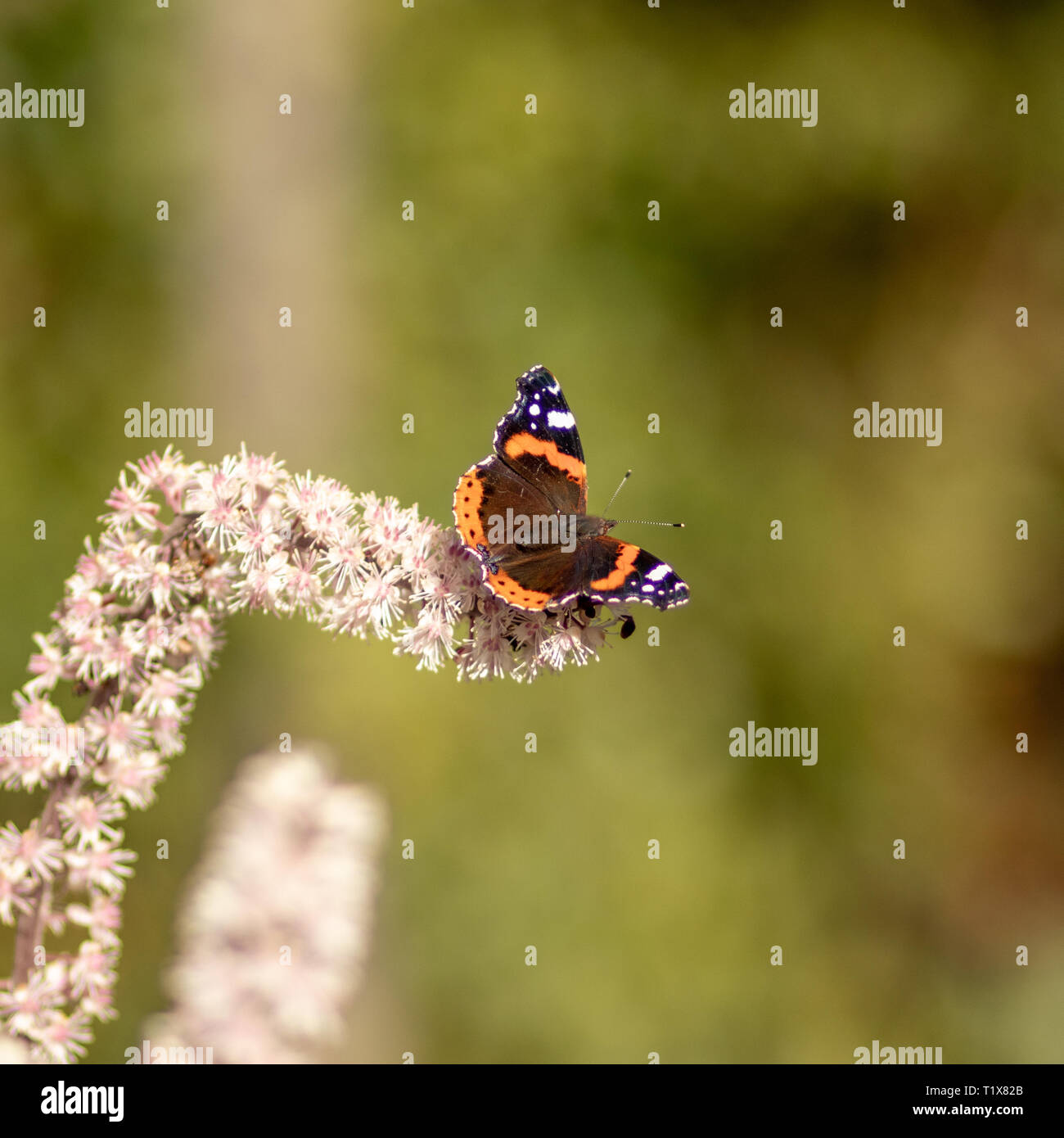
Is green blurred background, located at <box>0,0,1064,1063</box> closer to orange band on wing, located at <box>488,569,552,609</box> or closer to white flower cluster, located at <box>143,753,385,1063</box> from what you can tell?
white flower cluster, located at <box>143,753,385,1063</box>

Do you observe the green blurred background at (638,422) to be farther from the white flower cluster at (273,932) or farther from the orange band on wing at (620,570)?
the orange band on wing at (620,570)

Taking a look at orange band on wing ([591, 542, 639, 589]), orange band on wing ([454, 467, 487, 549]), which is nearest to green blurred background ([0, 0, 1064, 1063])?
orange band on wing ([454, 467, 487, 549])

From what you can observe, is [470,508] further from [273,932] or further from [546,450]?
[273,932]

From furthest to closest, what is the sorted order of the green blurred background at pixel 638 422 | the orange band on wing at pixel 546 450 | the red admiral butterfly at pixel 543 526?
the green blurred background at pixel 638 422
the orange band on wing at pixel 546 450
the red admiral butterfly at pixel 543 526

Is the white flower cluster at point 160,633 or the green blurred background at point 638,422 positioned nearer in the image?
the white flower cluster at point 160,633

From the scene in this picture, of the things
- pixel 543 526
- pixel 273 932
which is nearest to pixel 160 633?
pixel 273 932

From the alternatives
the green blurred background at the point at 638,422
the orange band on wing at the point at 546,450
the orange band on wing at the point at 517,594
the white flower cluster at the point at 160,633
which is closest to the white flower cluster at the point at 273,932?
the white flower cluster at the point at 160,633

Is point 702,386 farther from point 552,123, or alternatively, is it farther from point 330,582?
point 330,582
